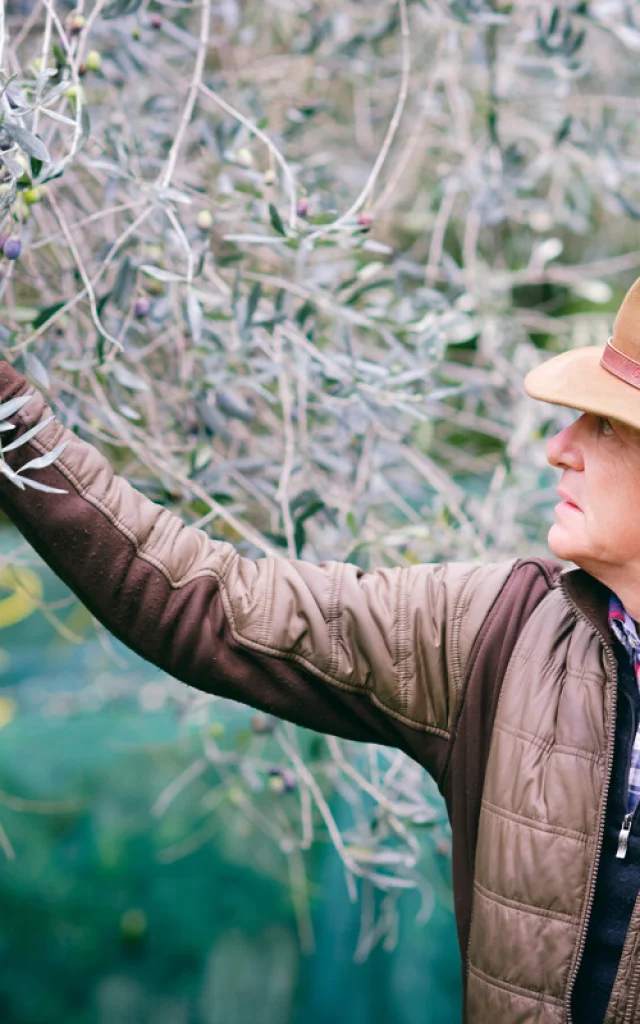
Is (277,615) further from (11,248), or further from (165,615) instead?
(11,248)

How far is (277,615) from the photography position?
1.43 meters

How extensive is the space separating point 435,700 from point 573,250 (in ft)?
12.6

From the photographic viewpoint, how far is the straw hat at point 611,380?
4.19 ft

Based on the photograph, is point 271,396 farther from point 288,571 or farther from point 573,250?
point 573,250

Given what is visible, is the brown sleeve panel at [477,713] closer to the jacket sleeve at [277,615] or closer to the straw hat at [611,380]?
the jacket sleeve at [277,615]

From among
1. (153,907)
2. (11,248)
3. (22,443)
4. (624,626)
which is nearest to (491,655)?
(624,626)

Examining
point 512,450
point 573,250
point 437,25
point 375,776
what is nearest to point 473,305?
point 512,450

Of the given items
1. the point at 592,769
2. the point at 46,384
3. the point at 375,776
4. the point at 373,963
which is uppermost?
the point at 46,384

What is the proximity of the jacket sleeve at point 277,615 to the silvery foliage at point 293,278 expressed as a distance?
0.30m

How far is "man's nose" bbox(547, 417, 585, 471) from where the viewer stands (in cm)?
137

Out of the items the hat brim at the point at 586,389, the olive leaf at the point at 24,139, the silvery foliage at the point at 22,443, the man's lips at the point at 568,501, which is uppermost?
the olive leaf at the point at 24,139

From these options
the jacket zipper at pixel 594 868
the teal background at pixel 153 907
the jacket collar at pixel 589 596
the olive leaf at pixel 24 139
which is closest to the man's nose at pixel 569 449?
the jacket collar at pixel 589 596

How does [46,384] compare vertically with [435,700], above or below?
above

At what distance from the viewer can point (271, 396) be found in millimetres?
1953
